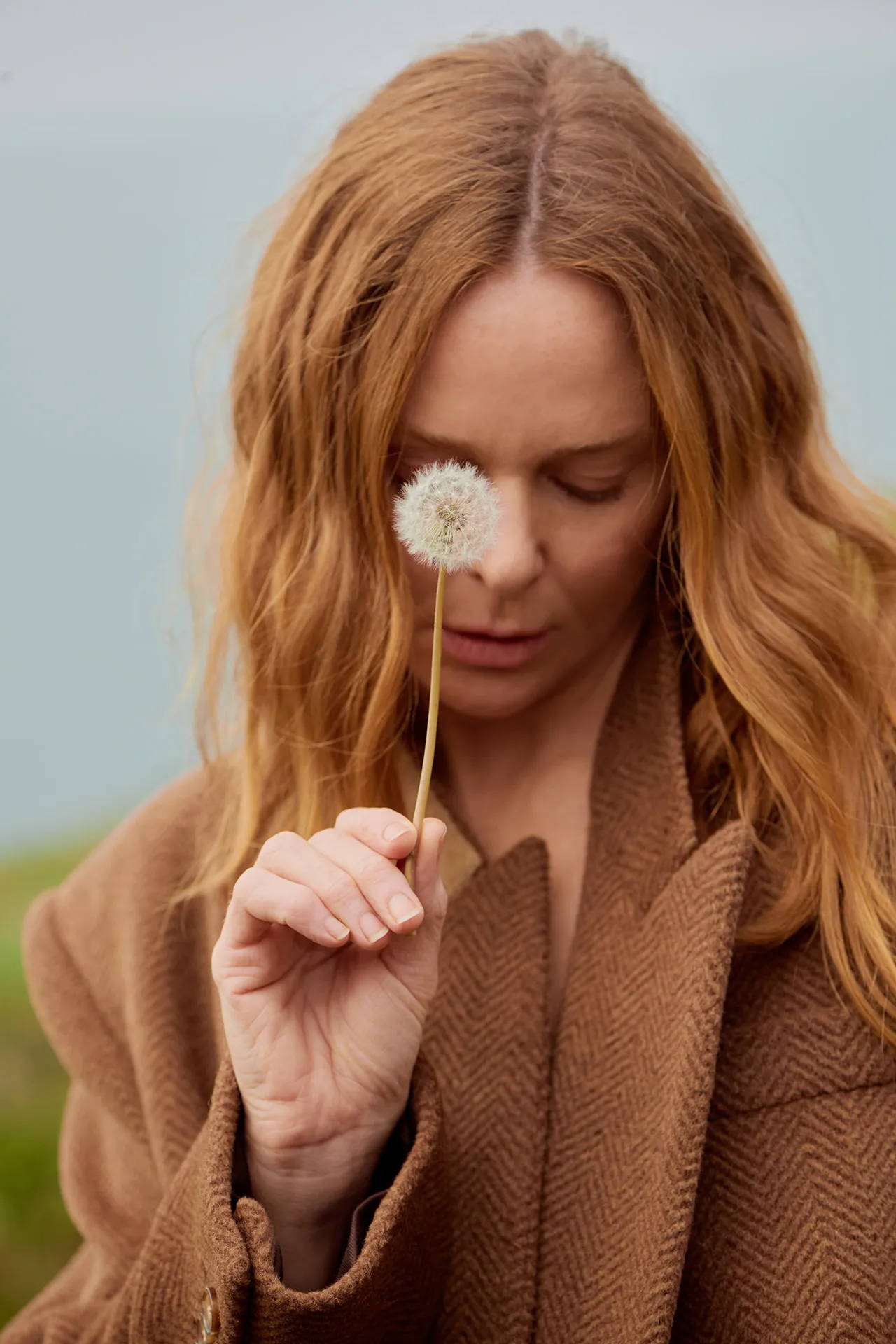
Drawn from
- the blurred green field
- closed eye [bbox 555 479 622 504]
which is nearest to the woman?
closed eye [bbox 555 479 622 504]

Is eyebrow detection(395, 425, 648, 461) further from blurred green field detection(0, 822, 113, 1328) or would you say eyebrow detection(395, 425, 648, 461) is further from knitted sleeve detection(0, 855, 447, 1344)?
blurred green field detection(0, 822, 113, 1328)

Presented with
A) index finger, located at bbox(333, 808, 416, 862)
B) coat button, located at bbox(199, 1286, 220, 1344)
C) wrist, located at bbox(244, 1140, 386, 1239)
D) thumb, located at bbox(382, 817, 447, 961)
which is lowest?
coat button, located at bbox(199, 1286, 220, 1344)

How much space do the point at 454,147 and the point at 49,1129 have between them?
1.72 metres

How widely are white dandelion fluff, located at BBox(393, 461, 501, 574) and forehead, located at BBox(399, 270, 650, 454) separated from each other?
8 cm

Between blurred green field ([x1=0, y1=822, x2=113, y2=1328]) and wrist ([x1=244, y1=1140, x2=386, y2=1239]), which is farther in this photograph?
blurred green field ([x1=0, y1=822, x2=113, y2=1328])

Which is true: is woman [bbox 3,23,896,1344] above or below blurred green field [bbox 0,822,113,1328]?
above

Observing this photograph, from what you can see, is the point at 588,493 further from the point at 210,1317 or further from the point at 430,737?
the point at 210,1317

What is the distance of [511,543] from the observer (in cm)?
117

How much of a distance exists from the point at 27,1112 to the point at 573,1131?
4.20 feet

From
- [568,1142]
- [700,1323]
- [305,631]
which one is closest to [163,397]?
[305,631]

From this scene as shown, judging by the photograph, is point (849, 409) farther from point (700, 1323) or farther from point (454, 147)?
point (700, 1323)

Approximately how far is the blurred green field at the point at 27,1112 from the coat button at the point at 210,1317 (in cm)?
121

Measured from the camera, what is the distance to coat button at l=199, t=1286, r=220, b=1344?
103cm

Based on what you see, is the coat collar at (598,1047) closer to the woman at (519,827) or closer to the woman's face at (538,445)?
the woman at (519,827)
